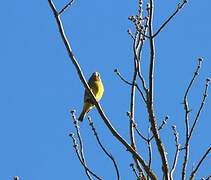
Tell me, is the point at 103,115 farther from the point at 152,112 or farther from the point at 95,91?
the point at 95,91

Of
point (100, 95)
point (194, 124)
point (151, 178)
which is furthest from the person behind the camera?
→ point (100, 95)

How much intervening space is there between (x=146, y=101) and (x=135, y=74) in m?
0.42

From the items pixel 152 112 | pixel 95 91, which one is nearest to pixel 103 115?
pixel 152 112

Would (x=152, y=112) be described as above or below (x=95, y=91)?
below

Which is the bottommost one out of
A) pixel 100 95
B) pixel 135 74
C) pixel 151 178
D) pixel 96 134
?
pixel 151 178

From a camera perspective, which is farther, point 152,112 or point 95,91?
point 95,91

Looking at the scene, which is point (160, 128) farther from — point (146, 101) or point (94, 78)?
point (94, 78)

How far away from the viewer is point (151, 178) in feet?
11.1

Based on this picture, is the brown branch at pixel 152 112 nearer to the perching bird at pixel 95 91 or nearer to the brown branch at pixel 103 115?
the brown branch at pixel 103 115

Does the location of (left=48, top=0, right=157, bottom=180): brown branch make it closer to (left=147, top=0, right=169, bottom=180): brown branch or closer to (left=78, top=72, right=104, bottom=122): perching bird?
(left=147, top=0, right=169, bottom=180): brown branch

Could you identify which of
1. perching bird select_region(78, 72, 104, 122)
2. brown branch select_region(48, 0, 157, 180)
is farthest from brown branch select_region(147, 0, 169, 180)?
perching bird select_region(78, 72, 104, 122)

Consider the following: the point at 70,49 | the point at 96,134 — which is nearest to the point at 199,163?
the point at 96,134

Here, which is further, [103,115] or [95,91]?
[95,91]

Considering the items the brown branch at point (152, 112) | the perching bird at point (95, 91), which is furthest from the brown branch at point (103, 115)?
the perching bird at point (95, 91)
